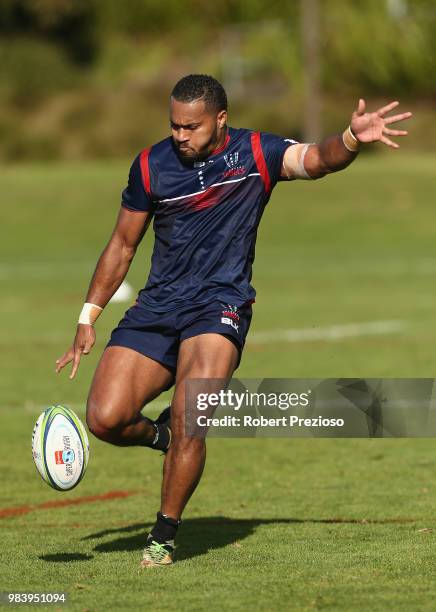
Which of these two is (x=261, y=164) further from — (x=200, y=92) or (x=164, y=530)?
(x=164, y=530)

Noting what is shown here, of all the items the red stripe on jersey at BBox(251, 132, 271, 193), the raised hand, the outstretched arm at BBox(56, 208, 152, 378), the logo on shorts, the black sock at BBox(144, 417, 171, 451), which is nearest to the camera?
the raised hand

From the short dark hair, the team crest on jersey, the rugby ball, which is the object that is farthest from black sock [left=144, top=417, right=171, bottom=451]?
the short dark hair

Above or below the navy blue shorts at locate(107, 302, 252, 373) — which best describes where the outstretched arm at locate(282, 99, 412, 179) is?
above

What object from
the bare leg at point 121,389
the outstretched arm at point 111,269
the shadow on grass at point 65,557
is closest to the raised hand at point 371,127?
the outstretched arm at point 111,269

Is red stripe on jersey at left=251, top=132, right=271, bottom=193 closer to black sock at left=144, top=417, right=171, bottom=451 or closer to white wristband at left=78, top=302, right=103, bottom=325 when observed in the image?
white wristband at left=78, top=302, right=103, bottom=325

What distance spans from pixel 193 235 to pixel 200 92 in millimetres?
815

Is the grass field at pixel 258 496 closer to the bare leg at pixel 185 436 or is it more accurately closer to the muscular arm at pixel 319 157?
the bare leg at pixel 185 436

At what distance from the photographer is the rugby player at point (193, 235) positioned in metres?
8.21

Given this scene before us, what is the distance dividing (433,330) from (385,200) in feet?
74.3

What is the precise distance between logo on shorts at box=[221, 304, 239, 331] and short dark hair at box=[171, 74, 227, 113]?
44.6 inches

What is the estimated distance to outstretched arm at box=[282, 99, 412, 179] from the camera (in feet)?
26.6

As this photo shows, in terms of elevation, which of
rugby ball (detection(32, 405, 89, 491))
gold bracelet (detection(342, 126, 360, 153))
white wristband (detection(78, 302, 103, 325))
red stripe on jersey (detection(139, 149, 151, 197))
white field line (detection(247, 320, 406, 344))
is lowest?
rugby ball (detection(32, 405, 89, 491))

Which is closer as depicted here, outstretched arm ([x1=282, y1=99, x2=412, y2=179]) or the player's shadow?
outstretched arm ([x1=282, y1=99, x2=412, y2=179])

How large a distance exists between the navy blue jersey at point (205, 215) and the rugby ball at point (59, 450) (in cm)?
86
